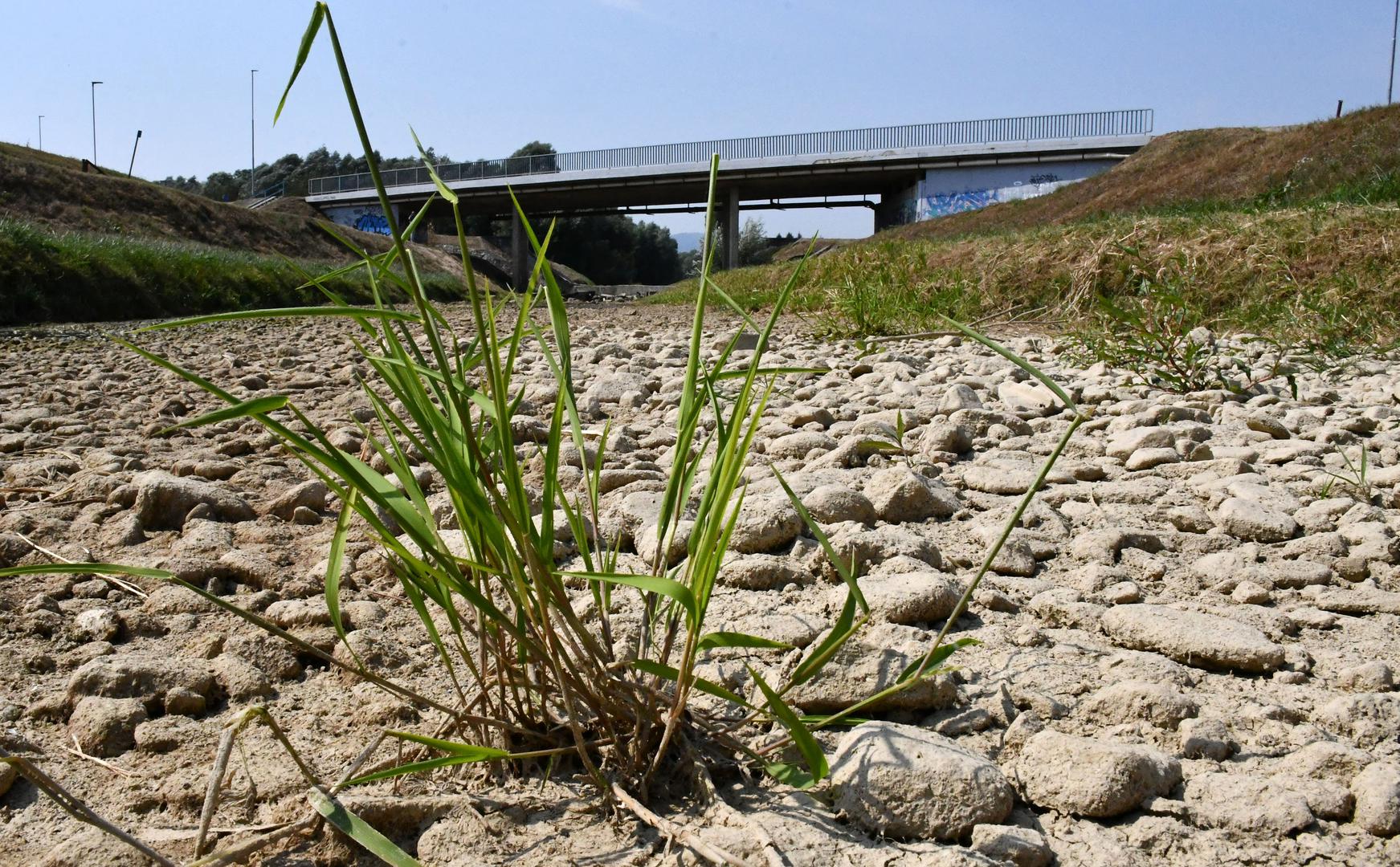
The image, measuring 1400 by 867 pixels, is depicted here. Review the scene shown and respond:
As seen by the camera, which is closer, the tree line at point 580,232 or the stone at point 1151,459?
the stone at point 1151,459

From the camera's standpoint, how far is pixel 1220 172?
20859 mm

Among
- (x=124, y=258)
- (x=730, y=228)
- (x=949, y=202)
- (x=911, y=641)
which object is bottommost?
(x=911, y=641)

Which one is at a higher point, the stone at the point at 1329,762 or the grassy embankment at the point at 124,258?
the grassy embankment at the point at 124,258

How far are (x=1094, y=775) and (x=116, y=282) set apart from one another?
10.8m

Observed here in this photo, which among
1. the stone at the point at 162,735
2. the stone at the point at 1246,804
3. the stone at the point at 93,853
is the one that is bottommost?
the stone at the point at 93,853

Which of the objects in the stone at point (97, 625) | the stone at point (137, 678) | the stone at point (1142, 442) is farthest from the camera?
the stone at point (1142, 442)

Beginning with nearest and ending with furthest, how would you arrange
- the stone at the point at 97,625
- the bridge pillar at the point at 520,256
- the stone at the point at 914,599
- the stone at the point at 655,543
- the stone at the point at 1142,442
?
the stone at the point at 914,599 → the stone at the point at 97,625 → the stone at the point at 655,543 → the stone at the point at 1142,442 → the bridge pillar at the point at 520,256

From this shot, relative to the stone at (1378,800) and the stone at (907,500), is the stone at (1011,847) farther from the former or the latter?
the stone at (907,500)

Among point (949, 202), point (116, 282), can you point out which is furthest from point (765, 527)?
point (949, 202)

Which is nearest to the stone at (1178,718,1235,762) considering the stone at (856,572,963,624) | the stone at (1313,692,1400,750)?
the stone at (1313,692,1400,750)

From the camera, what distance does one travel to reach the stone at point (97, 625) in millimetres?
1595

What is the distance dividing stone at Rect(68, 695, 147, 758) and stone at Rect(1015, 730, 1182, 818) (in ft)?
3.59

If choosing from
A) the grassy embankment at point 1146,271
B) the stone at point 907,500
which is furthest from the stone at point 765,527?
the grassy embankment at point 1146,271

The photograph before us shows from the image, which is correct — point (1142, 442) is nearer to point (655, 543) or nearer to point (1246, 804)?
point (655, 543)
